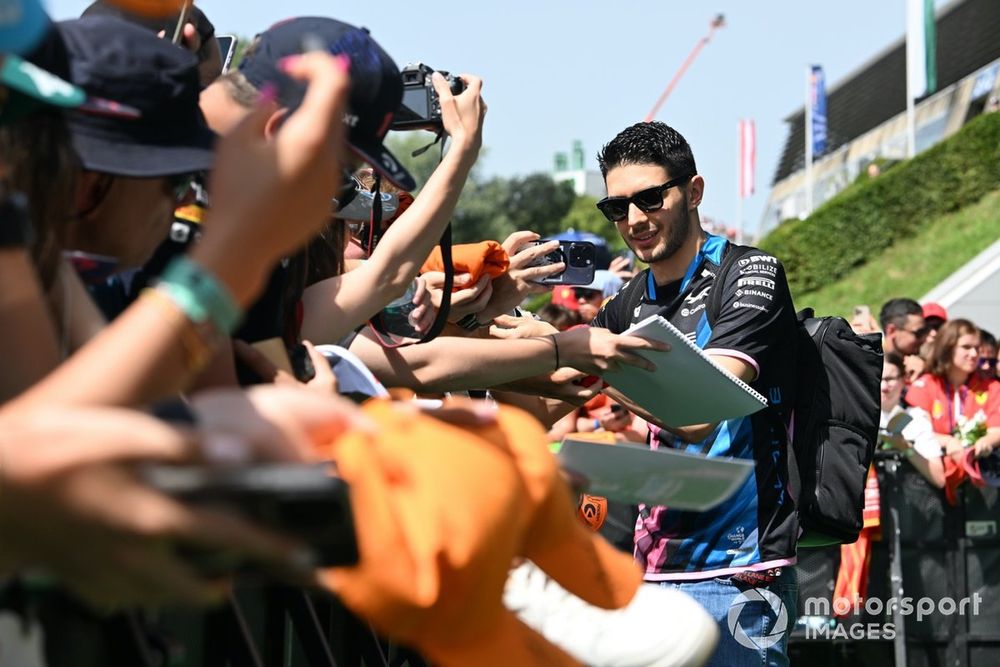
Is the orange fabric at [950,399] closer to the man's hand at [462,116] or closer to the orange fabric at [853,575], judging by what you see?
the orange fabric at [853,575]

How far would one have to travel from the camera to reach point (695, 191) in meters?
5.64

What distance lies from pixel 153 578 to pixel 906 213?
97.6 ft

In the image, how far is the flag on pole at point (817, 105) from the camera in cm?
4947

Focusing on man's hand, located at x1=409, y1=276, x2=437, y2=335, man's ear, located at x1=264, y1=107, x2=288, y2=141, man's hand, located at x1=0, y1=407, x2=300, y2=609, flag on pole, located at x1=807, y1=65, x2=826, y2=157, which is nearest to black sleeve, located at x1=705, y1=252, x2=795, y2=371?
man's hand, located at x1=409, y1=276, x2=437, y2=335

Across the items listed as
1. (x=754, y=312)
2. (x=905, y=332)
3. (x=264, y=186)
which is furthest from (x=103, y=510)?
(x=905, y=332)

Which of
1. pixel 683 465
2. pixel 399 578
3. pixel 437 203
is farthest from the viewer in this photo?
pixel 437 203

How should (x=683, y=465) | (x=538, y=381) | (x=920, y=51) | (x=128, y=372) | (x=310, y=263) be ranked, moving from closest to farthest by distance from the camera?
(x=128, y=372) → (x=683, y=465) → (x=310, y=263) → (x=538, y=381) → (x=920, y=51)

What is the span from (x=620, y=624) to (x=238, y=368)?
3.05 feet

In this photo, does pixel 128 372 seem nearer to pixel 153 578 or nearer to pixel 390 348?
pixel 153 578

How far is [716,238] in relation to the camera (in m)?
5.42

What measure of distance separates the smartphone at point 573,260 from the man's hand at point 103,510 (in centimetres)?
286

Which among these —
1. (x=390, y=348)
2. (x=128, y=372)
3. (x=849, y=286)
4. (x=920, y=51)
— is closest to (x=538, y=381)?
(x=390, y=348)

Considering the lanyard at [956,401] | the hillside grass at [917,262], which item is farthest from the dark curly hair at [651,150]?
the hillside grass at [917,262]

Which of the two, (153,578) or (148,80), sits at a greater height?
(148,80)
